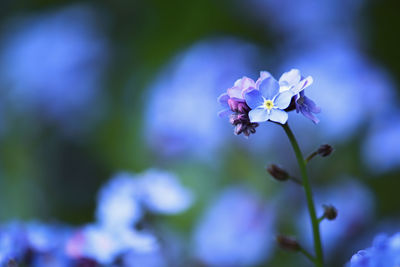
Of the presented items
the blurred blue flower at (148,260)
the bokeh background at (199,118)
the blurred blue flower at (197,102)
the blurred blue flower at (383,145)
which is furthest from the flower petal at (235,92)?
the blurred blue flower at (197,102)

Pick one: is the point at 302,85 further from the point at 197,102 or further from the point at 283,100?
the point at 197,102

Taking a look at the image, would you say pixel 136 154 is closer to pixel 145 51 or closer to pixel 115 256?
pixel 145 51

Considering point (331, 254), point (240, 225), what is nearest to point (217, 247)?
point (240, 225)

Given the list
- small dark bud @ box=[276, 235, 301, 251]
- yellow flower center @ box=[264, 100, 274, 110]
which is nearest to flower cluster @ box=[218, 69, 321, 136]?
yellow flower center @ box=[264, 100, 274, 110]

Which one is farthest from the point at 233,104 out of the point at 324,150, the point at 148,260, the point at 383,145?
the point at 383,145

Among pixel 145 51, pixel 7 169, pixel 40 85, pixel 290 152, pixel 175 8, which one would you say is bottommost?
pixel 290 152
